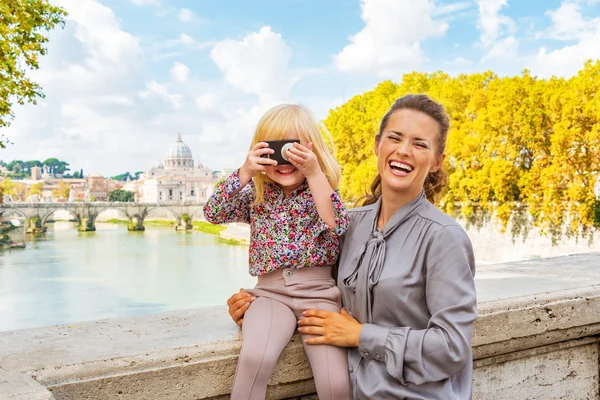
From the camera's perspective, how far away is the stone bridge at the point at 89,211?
143 feet

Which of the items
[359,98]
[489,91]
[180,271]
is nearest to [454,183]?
[489,91]

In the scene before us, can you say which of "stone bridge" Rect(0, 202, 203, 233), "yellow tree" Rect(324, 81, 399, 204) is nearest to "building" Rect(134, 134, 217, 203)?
"stone bridge" Rect(0, 202, 203, 233)

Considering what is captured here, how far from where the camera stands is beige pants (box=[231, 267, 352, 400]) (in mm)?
1381

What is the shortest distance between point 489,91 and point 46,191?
263 feet

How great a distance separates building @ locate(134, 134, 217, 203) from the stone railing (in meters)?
71.6

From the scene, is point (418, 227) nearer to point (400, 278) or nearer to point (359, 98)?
point (400, 278)

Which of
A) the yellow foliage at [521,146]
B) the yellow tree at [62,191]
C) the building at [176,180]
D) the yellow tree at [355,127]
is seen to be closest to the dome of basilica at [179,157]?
the building at [176,180]

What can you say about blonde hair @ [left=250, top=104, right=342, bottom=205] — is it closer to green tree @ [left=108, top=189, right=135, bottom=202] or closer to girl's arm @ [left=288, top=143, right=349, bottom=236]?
girl's arm @ [left=288, top=143, right=349, bottom=236]

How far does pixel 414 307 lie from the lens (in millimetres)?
1379

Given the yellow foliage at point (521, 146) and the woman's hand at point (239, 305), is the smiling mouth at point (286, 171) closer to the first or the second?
the woman's hand at point (239, 305)

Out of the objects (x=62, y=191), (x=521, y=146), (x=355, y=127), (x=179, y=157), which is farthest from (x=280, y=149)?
(x=62, y=191)

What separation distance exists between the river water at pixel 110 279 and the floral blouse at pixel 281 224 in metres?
16.0

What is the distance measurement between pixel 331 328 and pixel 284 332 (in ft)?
0.36

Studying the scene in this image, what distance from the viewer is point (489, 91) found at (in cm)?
1731
